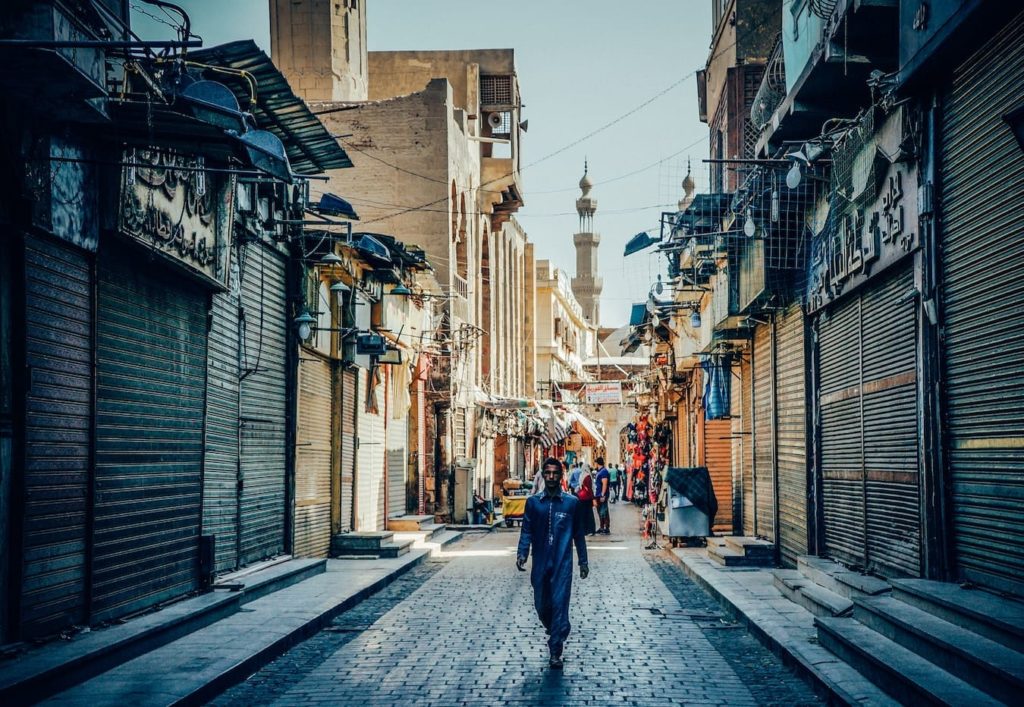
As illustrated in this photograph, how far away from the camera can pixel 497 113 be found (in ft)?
138

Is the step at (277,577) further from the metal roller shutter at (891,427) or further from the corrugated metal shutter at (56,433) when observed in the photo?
the metal roller shutter at (891,427)

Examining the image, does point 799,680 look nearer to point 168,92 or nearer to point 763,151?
point 168,92

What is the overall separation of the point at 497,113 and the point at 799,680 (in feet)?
116

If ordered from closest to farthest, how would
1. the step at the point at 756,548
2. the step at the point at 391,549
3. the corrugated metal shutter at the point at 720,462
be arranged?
the step at the point at 756,548, the step at the point at 391,549, the corrugated metal shutter at the point at 720,462

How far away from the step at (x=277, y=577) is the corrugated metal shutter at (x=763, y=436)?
7.11 meters

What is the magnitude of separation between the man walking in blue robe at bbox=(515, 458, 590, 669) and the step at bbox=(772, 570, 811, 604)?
11.0 feet

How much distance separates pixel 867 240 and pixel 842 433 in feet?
9.49

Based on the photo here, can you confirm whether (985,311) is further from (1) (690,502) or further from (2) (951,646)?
(1) (690,502)

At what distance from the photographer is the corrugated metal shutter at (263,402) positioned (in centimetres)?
1432

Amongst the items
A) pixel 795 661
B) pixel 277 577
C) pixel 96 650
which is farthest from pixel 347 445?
pixel 795 661

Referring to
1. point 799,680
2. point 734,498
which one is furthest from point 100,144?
point 734,498

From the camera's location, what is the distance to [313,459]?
59.6 feet

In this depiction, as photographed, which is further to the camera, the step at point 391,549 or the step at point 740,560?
the step at point 391,549

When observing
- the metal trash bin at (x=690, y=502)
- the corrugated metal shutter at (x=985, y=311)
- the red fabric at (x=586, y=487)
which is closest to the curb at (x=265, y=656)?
the corrugated metal shutter at (x=985, y=311)
